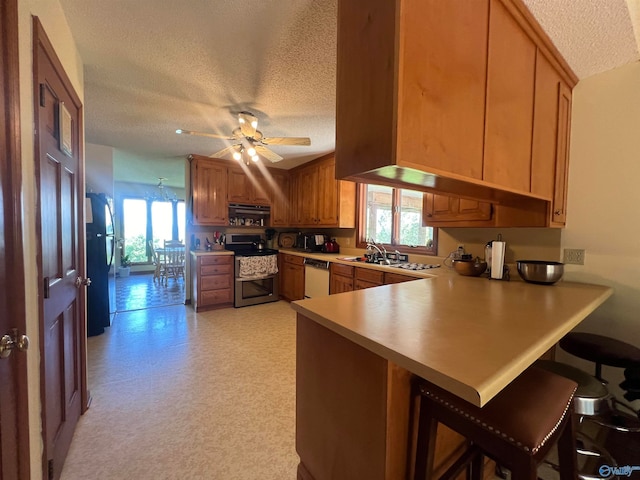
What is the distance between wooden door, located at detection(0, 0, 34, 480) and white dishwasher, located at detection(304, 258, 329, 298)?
10.2 feet

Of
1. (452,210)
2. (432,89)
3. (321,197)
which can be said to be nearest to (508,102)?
(432,89)

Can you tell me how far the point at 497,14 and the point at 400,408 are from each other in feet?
5.64

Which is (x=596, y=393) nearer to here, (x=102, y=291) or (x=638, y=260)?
(x=638, y=260)

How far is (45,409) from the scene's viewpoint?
1.17m

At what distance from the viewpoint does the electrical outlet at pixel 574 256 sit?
1.96 meters

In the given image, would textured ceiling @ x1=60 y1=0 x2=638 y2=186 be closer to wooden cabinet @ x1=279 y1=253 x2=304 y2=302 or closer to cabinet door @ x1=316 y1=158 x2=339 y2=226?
cabinet door @ x1=316 y1=158 x2=339 y2=226

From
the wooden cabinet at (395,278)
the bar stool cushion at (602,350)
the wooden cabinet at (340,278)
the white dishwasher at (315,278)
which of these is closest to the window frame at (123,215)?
the white dishwasher at (315,278)

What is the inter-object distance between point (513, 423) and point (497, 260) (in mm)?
1563

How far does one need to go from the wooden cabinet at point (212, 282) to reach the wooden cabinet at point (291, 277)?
928mm

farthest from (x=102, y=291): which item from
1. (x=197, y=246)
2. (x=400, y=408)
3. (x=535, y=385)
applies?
(x=535, y=385)

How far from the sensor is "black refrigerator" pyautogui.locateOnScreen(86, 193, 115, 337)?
311cm

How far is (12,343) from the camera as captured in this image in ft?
2.74

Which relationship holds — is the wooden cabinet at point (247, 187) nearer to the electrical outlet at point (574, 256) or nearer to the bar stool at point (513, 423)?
the electrical outlet at point (574, 256)

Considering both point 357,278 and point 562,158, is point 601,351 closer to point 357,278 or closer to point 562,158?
point 562,158
